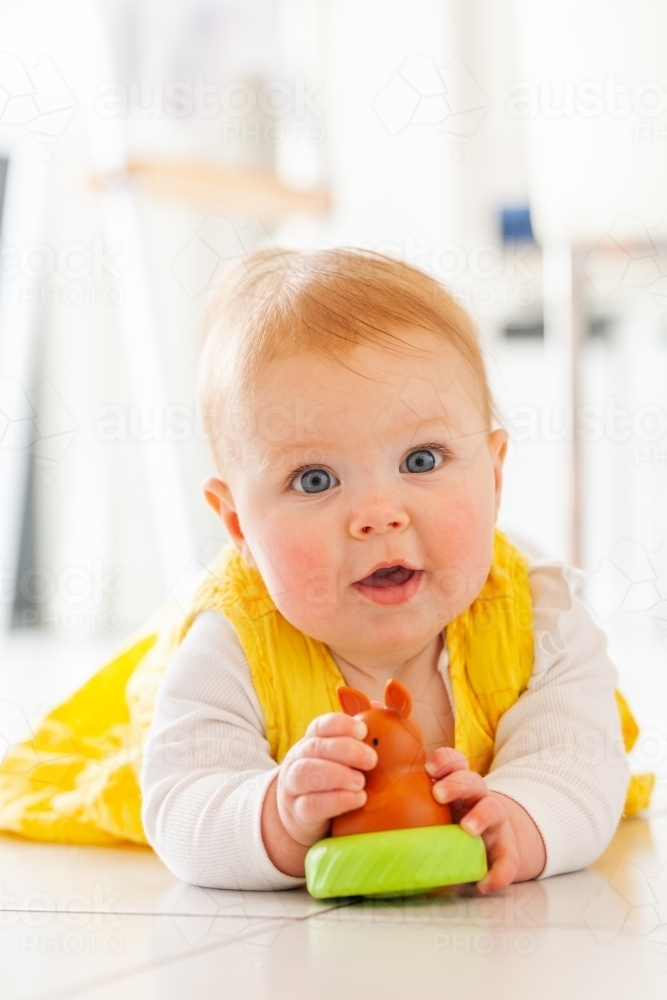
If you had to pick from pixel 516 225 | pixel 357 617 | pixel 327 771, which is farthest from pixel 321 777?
pixel 516 225

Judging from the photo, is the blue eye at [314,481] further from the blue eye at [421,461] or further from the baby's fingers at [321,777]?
the baby's fingers at [321,777]

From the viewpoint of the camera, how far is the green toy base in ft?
1.76

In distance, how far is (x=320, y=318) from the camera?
0.65m

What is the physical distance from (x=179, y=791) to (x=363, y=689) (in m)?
0.12

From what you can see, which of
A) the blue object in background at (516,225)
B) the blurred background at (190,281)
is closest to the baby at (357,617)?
the blurred background at (190,281)

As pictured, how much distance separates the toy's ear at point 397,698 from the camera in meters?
0.57

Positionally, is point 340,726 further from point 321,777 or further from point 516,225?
point 516,225

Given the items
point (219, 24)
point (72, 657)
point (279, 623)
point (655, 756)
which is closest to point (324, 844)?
point (279, 623)

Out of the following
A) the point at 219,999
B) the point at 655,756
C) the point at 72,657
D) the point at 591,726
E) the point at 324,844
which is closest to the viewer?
the point at 219,999

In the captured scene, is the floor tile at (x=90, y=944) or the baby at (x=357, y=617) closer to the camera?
the floor tile at (x=90, y=944)

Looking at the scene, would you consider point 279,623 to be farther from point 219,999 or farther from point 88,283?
point 88,283

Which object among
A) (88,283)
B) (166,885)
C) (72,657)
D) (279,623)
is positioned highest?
(88,283)

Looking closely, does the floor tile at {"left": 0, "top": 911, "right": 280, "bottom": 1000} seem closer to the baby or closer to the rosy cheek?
the baby

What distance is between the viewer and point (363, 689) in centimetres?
70
